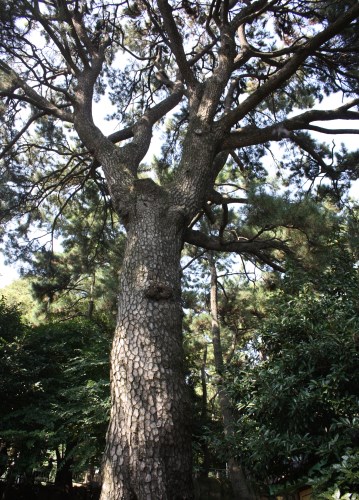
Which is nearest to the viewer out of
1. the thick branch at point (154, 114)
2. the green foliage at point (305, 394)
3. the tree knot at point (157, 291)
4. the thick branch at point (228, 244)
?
the green foliage at point (305, 394)

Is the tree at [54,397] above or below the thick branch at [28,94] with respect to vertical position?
below

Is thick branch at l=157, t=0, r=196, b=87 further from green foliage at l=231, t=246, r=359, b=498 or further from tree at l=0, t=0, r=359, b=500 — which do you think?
green foliage at l=231, t=246, r=359, b=498

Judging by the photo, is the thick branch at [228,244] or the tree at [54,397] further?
the tree at [54,397]

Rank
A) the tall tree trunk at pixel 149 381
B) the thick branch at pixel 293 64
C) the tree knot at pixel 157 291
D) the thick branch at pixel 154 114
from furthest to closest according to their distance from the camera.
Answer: the thick branch at pixel 154 114 < the thick branch at pixel 293 64 < the tree knot at pixel 157 291 < the tall tree trunk at pixel 149 381

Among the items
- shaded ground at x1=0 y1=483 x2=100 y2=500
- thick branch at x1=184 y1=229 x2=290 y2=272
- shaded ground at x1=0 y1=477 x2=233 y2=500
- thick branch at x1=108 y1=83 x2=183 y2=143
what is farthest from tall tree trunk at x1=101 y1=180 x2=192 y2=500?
shaded ground at x1=0 y1=483 x2=100 y2=500

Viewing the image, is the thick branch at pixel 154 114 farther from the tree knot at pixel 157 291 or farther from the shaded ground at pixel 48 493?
the shaded ground at pixel 48 493

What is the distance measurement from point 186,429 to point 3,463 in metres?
4.76

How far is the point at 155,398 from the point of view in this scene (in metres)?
2.53

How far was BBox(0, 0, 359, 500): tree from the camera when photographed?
2510mm

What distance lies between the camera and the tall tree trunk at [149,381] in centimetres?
229

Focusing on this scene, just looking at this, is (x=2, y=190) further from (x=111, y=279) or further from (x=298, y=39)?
(x=298, y=39)

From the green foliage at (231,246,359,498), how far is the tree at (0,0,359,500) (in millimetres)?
776

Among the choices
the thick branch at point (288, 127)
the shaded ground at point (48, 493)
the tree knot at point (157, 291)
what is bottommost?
the shaded ground at point (48, 493)

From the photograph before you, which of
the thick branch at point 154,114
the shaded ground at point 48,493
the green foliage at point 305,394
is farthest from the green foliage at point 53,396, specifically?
A: the thick branch at point 154,114
